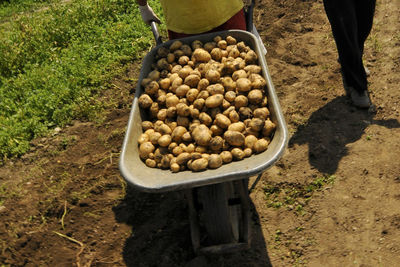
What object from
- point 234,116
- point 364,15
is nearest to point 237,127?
point 234,116

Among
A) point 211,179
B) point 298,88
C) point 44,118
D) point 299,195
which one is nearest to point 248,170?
point 211,179

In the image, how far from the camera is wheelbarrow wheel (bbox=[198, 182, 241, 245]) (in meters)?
2.51

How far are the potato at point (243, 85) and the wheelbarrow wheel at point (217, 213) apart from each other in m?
0.67

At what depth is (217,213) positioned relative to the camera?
258 centimetres

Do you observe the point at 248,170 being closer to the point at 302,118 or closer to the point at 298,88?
the point at 302,118

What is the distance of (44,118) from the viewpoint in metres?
4.59

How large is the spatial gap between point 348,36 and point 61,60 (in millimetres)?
3934

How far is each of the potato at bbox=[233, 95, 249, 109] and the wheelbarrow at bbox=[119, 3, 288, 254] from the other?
0.54 feet

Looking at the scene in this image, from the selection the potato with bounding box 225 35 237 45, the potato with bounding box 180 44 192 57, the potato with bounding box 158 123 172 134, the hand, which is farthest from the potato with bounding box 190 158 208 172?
the hand

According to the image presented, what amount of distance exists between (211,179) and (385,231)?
1.66 m

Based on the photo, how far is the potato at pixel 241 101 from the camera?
2.55 metres

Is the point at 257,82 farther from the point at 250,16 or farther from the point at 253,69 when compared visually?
the point at 250,16

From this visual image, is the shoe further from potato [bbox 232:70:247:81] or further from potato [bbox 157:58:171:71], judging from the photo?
potato [bbox 157:58:171:71]

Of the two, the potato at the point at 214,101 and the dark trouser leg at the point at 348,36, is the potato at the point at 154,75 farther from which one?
the dark trouser leg at the point at 348,36
